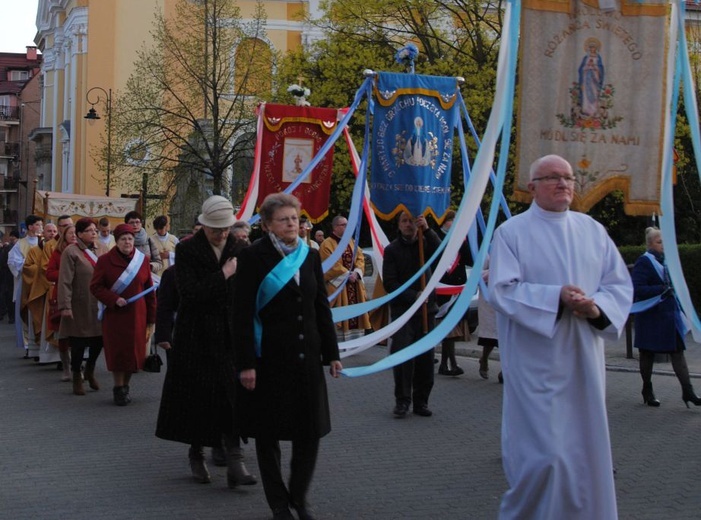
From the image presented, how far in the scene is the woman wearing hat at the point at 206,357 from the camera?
7355 millimetres

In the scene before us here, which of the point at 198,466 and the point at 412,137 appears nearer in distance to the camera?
the point at 198,466

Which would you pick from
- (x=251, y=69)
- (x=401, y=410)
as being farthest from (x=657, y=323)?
(x=251, y=69)

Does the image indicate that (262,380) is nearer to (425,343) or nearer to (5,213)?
(425,343)

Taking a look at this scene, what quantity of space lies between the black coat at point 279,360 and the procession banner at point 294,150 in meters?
8.04

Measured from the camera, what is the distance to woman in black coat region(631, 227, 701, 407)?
34.7 feet

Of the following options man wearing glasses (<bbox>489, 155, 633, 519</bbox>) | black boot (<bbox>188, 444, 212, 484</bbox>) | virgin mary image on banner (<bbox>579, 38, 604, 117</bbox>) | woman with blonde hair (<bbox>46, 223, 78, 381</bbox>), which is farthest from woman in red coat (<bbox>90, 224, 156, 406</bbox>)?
man wearing glasses (<bbox>489, 155, 633, 519</bbox>)

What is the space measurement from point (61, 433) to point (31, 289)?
5.58m

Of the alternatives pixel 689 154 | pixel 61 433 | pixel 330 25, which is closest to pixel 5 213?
pixel 330 25

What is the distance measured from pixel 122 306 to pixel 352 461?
12.2ft

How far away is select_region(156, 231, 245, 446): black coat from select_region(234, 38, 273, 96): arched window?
22.0 meters

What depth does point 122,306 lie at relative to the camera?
10.8 metres

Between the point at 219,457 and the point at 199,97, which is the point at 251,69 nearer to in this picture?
the point at 199,97

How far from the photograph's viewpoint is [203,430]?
24.2 feet

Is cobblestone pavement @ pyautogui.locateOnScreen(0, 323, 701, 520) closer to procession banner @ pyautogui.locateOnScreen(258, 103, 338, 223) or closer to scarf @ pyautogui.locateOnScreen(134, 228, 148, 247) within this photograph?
scarf @ pyautogui.locateOnScreen(134, 228, 148, 247)
